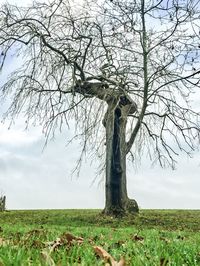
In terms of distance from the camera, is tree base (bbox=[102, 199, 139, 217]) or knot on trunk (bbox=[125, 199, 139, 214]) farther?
knot on trunk (bbox=[125, 199, 139, 214])

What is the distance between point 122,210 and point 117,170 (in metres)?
1.54

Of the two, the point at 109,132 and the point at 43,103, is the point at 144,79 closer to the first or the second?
the point at 109,132

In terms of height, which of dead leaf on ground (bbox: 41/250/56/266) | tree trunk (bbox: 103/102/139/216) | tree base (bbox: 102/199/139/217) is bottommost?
dead leaf on ground (bbox: 41/250/56/266)

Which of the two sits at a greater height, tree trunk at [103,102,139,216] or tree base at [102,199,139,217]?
tree trunk at [103,102,139,216]

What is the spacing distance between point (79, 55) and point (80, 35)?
84 cm

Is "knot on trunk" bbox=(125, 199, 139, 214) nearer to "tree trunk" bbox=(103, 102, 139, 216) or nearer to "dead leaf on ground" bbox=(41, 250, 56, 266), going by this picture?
"tree trunk" bbox=(103, 102, 139, 216)

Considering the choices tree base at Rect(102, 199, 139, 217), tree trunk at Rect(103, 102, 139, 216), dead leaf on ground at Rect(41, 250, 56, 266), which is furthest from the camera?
tree trunk at Rect(103, 102, 139, 216)

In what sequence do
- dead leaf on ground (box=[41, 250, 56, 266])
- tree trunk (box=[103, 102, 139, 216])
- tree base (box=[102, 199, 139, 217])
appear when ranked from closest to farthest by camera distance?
dead leaf on ground (box=[41, 250, 56, 266]) < tree base (box=[102, 199, 139, 217]) < tree trunk (box=[103, 102, 139, 216])

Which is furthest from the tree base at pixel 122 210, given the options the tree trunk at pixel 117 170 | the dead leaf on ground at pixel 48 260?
the dead leaf on ground at pixel 48 260

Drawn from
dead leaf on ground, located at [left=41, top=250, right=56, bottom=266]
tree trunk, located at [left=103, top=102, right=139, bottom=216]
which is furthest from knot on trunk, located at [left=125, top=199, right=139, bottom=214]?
dead leaf on ground, located at [left=41, top=250, right=56, bottom=266]

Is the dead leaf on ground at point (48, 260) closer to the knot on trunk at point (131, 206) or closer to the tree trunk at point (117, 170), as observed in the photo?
the tree trunk at point (117, 170)

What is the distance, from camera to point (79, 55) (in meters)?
18.2

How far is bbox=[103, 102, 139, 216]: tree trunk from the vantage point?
1817 centimetres

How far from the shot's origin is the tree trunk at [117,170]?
1817 cm
